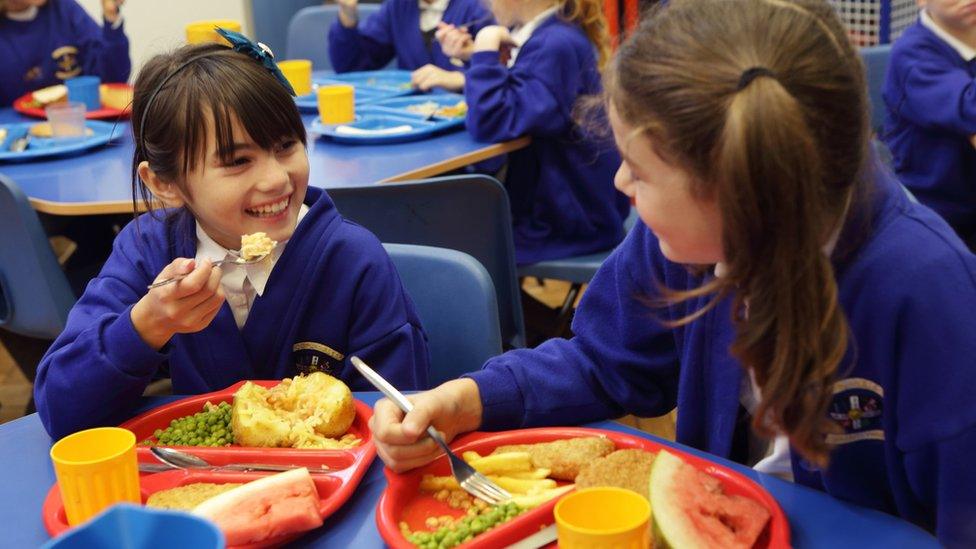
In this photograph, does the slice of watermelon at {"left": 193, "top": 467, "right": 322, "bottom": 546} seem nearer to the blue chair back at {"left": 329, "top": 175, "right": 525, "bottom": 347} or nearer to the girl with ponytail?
the girl with ponytail

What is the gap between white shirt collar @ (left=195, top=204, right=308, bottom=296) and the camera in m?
1.55

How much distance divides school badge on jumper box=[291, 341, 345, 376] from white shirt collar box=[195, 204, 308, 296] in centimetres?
10

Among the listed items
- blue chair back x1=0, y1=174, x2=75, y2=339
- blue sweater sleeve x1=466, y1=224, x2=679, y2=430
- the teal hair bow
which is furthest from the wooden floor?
the teal hair bow

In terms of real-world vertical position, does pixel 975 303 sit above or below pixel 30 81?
above

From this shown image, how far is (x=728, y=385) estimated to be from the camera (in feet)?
4.09

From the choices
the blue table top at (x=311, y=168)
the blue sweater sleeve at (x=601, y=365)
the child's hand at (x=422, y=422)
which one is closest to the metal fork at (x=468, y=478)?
the child's hand at (x=422, y=422)

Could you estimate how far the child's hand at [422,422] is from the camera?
44.3 inches

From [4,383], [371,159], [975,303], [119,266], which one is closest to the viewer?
[975,303]

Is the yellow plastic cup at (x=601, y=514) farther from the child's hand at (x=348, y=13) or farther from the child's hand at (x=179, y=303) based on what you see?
the child's hand at (x=348, y=13)

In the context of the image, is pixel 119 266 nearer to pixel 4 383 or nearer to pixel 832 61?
pixel 832 61

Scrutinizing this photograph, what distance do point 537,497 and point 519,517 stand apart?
0.05 m

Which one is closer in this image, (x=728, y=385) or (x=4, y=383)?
(x=728, y=385)

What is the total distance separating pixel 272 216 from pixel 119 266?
8.6 inches

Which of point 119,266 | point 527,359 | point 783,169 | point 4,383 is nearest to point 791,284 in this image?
point 783,169
